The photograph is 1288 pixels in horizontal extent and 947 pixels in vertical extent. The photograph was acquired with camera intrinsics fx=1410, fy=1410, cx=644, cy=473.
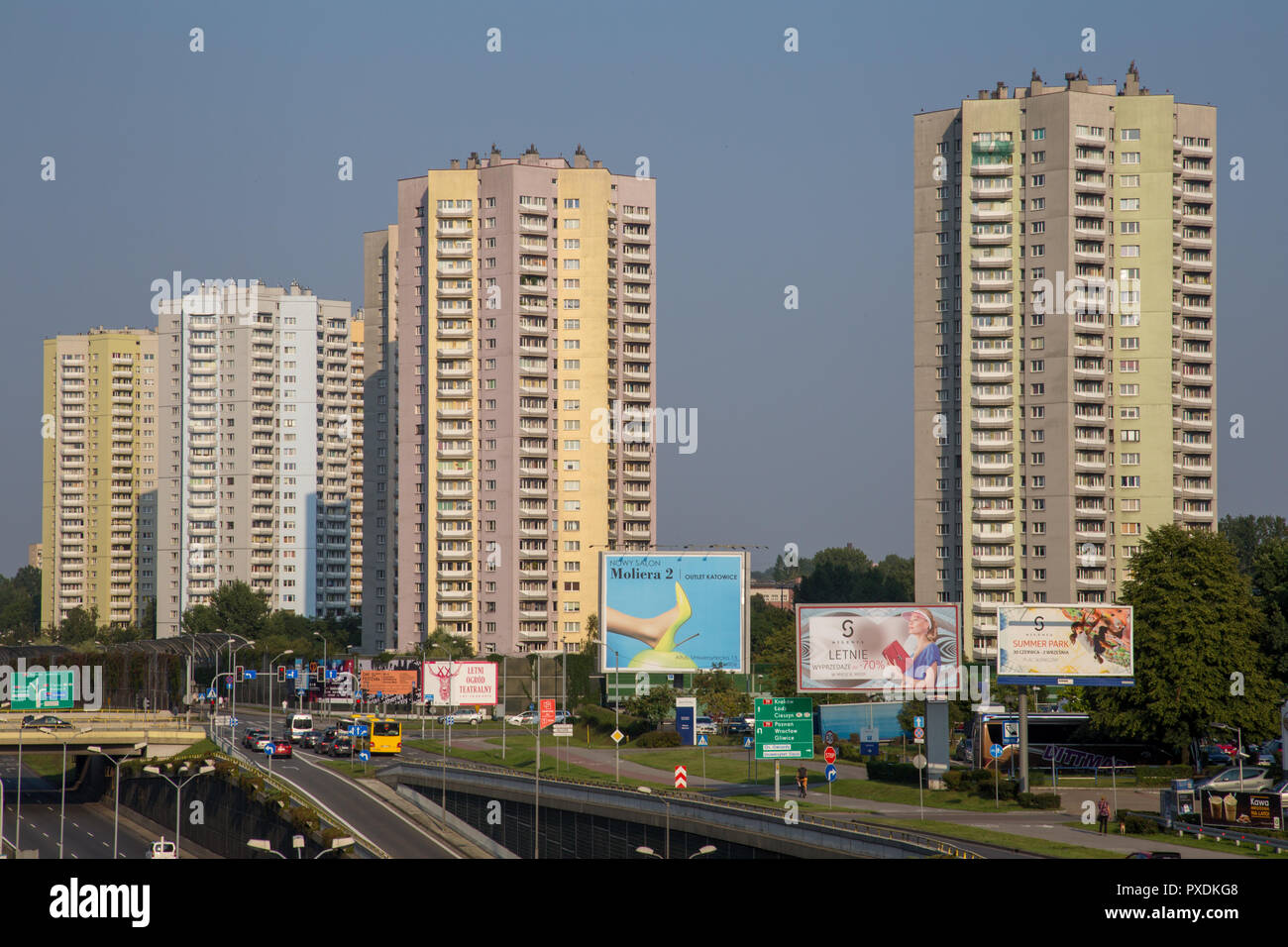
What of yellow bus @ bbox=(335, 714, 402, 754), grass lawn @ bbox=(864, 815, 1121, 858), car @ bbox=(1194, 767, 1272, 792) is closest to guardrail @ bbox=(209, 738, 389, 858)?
yellow bus @ bbox=(335, 714, 402, 754)

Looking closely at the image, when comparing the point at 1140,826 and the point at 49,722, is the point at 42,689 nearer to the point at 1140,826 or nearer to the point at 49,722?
the point at 49,722

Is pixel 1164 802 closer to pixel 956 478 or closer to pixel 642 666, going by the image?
pixel 642 666

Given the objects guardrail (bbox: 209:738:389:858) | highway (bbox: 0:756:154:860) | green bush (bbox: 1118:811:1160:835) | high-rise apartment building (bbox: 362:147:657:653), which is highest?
high-rise apartment building (bbox: 362:147:657:653)

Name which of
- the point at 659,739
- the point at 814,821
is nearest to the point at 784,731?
the point at 814,821

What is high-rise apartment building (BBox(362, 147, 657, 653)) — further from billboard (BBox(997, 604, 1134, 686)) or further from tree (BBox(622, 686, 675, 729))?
billboard (BBox(997, 604, 1134, 686))

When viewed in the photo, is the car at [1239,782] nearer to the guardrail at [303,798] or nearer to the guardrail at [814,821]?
the guardrail at [814,821]

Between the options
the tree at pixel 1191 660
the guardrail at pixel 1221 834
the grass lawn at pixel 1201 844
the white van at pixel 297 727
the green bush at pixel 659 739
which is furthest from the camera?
the white van at pixel 297 727

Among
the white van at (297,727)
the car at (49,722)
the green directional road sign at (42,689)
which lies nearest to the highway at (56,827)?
the car at (49,722)
